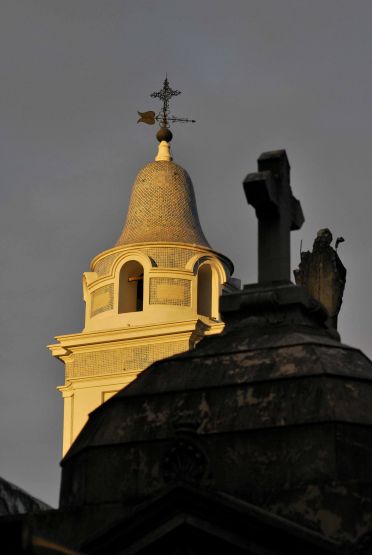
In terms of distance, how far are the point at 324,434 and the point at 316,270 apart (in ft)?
21.6

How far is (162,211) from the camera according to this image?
58.1 metres

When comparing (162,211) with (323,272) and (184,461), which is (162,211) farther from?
(184,461)

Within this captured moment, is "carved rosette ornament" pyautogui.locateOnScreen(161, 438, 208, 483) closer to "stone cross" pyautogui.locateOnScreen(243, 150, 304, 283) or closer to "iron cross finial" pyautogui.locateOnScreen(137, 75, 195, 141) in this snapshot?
"stone cross" pyautogui.locateOnScreen(243, 150, 304, 283)

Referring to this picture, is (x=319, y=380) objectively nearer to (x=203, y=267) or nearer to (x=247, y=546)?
(x=247, y=546)

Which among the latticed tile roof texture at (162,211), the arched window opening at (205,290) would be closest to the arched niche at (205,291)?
the arched window opening at (205,290)

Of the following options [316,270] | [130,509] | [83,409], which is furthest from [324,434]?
[83,409]

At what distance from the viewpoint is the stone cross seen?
25016 millimetres

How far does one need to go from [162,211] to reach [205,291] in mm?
2613

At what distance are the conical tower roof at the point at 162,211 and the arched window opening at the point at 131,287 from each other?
749 mm

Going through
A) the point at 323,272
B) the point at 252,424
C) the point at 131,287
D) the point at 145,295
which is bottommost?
the point at 252,424

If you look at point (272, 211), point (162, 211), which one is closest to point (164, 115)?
point (162, 211)

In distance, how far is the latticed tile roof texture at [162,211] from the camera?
57.9 metres

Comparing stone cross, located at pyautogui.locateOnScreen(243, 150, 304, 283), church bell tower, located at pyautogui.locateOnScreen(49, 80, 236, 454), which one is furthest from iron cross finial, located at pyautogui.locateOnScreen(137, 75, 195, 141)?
stone cross, located at pyautogui.locateOnScreen(243, 150, 304, 283)

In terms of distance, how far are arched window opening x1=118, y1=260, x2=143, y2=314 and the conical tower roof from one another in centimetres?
75
